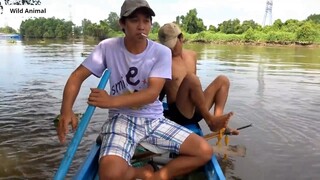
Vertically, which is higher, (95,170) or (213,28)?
(213,28)

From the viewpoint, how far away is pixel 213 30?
66.8 m

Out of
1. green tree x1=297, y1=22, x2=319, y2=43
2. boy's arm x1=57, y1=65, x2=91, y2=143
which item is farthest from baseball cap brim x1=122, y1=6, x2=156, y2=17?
green tree x1=297, y1=22, x2=319, y2=43

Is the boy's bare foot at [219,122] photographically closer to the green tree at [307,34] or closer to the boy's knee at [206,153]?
the boy's knee at [206,153]

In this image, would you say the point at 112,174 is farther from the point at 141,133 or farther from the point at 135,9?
the point at 135,9

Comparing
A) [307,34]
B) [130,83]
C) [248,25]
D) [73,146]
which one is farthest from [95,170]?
[248,25]

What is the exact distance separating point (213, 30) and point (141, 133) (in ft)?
218

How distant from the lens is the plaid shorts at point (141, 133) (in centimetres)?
240

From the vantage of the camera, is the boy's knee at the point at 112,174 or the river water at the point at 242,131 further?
the river water at the point at 242,131

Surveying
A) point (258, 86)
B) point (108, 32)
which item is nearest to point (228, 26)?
point (108, 32)

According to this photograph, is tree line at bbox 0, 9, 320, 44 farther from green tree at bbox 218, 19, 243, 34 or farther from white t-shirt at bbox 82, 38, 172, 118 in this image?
white t-shirt at bbox 82, 38, 172, 118

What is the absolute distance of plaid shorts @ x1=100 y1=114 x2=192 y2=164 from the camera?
240cm

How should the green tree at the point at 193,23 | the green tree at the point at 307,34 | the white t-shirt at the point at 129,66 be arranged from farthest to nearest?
the green tree at the point at 193,23 → the green tree at the point at 307,34 → the white t-shirt at the point at 129,66


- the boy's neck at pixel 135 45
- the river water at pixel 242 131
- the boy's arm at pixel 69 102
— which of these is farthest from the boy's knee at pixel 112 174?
the river water at pixel 242 131

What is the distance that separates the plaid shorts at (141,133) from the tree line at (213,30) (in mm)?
11330
